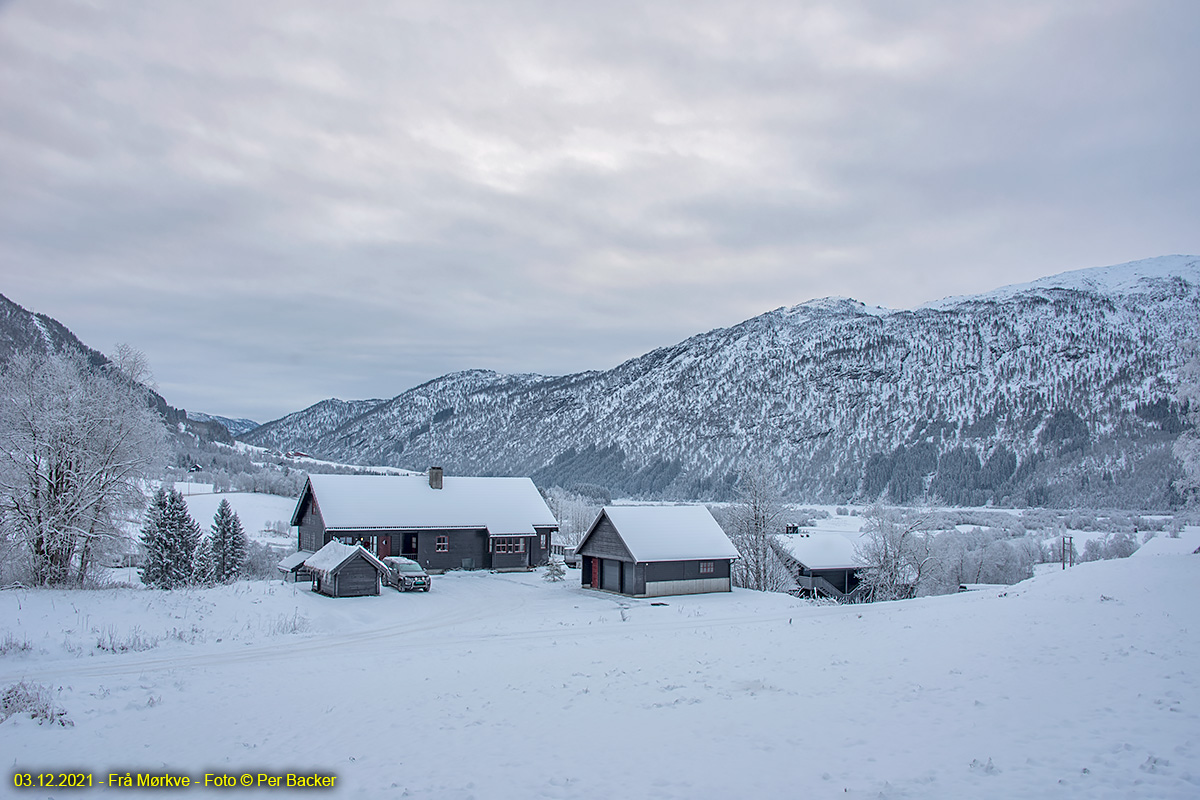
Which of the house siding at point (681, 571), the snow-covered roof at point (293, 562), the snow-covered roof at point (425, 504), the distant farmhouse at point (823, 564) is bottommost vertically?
the distant farmhouse at point (823, 564)

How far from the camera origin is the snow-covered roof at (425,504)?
5131 cm

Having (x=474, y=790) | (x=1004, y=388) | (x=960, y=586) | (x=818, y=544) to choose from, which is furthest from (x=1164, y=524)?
(x=474, y=790)

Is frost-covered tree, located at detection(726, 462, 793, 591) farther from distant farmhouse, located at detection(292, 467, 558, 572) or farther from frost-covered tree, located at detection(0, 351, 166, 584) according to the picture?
frost-covered tree, located at detection(0, 351, 166, 584)

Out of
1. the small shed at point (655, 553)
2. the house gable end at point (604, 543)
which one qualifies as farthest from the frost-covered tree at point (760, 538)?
the house gable end at point (604, 543)

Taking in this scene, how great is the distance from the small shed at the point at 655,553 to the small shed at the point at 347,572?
13.7 meters

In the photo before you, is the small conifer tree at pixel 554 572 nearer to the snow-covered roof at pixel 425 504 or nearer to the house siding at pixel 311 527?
the snow-covered roof at pixel 425 504

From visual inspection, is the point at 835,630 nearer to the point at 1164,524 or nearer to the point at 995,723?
the point at 995,723

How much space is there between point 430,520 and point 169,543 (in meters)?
16.8

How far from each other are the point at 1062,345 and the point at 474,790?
231281 millimetres

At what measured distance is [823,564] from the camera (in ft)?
193

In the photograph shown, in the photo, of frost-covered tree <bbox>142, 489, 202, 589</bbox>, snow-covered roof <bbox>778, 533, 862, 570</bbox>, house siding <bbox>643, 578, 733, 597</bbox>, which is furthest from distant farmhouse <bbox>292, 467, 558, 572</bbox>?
snow-covered roof <bbox>778, 533, 862, 570</bbox>

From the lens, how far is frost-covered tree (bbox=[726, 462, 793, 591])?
54.0 m

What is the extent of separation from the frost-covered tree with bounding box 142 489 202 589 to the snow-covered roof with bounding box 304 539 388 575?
9.04m

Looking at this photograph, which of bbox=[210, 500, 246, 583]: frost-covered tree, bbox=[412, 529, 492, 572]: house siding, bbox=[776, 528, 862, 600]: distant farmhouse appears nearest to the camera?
bbox=[210, 500, 246, 583]: frost-covered tree
